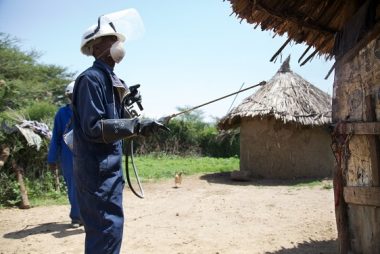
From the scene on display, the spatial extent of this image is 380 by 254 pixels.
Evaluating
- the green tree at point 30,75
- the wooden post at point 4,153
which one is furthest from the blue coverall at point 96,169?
the green tree at point 30,75

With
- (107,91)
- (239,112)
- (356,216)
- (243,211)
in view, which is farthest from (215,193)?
(107,91)

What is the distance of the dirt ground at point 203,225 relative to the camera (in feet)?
Result: 14.5

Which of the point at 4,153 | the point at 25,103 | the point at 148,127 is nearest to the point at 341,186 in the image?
the point at 148,127

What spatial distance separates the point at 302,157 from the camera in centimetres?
1127

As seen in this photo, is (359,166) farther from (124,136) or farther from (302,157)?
(302,157)

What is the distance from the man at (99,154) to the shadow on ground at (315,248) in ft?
7.56

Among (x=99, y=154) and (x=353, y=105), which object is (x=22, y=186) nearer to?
(x=99, y=154)

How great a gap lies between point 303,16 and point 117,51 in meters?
2.11

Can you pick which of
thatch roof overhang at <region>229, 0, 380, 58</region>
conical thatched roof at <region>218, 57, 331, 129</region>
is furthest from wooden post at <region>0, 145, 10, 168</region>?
conical thatched roof at <region>218, 57, 331, 129</region>

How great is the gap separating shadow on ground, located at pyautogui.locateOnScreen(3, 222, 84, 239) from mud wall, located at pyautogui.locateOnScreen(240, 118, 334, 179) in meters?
6.87

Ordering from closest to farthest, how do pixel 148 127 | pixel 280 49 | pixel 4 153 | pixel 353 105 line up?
pixel 148 127
pixel 353 105
pixel 280 49
pixel 4 153

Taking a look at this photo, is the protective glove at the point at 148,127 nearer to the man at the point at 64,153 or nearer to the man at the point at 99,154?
the man at the point at 99,154

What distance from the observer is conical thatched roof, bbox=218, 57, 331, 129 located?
436 inches

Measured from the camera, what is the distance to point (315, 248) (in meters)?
4.33
